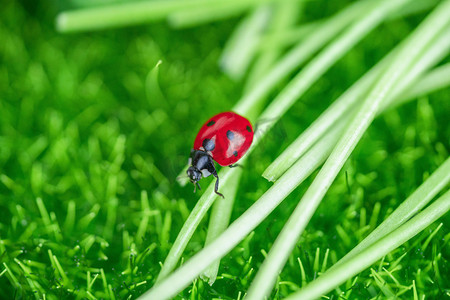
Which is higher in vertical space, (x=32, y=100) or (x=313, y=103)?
(x=32, y=100)

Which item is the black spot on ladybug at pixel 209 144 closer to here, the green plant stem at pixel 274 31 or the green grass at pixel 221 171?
the green grass at pixel 221 171

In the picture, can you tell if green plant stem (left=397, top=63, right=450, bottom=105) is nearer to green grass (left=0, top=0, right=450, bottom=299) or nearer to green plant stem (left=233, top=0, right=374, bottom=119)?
green grass (left=0, top=0, right=450, bottom=299)

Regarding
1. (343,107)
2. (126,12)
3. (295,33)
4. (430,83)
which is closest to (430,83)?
(430,83)

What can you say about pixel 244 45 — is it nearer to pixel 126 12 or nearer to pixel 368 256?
pixel 126 12

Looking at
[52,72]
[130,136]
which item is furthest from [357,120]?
[52,72]

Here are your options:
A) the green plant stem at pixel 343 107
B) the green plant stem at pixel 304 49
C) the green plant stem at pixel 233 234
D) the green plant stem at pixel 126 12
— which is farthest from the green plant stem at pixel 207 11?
the green plant stem at pixel 233 234

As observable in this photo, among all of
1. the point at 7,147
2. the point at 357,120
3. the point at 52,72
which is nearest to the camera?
the point at 357,120

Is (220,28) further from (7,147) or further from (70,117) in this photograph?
(7,147)
